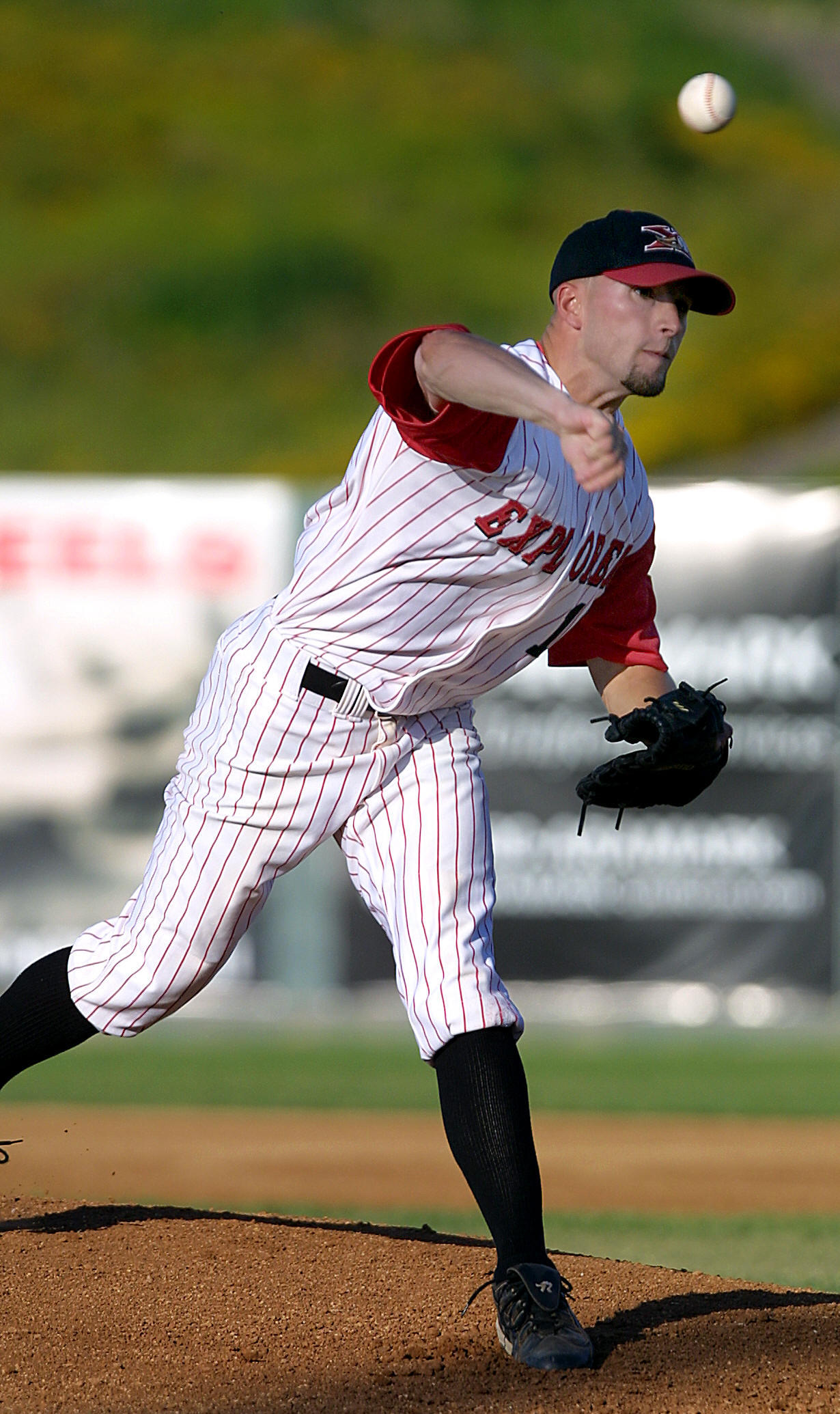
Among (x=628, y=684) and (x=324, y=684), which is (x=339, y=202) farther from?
(x=324, y=684)

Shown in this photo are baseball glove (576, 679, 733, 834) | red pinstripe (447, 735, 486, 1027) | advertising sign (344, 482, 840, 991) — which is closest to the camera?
red pinstripe (447, 735, 486, 1027)

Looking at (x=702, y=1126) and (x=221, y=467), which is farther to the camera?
(x=221, y=467)

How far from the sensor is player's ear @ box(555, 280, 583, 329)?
2434mm

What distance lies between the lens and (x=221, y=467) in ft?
53.9

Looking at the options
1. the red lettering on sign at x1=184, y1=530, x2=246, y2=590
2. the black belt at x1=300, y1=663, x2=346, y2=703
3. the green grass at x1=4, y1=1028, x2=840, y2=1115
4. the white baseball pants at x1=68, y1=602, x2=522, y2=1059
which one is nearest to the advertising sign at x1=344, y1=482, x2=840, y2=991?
the green grass at x1=4, y1=1028, x2=840, y2=1115

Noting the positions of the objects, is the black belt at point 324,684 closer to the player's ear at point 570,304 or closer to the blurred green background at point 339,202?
the player's ear at point 570,304

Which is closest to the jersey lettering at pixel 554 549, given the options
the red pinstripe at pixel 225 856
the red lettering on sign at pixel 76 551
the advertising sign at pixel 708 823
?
the red pinstripe at pixel 225 856

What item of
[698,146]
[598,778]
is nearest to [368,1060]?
[598,778]

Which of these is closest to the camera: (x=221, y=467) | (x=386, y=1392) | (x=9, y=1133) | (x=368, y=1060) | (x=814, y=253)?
(x=386, y=1392)

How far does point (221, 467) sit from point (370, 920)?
32.5ft

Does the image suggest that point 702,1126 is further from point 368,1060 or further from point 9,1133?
point 9,1133

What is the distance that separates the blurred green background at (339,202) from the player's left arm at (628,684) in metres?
12.7

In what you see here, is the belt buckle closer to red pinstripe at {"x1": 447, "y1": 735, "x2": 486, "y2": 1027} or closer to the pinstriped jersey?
the pinstriped jersey

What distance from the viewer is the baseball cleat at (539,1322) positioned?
2.35 metres
